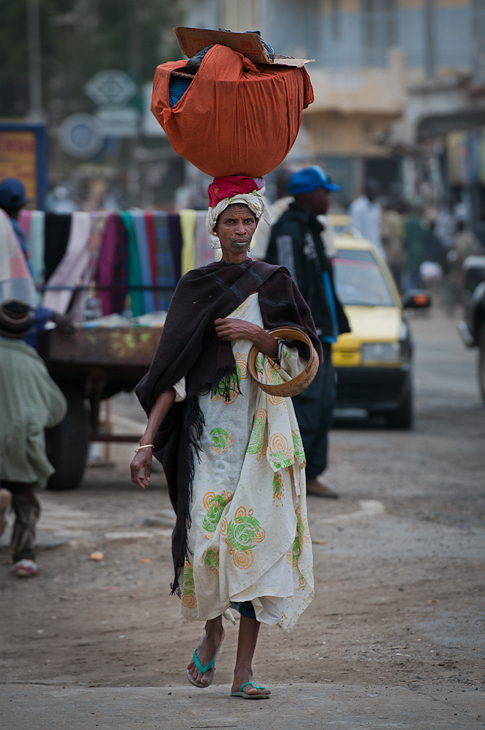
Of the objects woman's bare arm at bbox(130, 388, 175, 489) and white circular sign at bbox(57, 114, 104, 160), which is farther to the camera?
white circular sign at bbox(57, 114, 104, 160)

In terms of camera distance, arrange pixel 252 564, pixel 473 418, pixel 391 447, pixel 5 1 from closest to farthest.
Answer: pixel 252 564 < pixel 391 447 < pixel 473 418 < pixel 5 1

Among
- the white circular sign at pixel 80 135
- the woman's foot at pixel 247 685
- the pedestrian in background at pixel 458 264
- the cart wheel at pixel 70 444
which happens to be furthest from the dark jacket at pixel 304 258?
the white circular sign at pixel 80 135

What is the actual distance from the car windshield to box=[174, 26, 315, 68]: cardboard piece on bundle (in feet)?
23.1

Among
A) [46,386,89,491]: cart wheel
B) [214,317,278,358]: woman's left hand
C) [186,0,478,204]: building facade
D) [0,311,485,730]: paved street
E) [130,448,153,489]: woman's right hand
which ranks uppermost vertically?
[186,0,478,204]: building facade

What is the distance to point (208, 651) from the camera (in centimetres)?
406

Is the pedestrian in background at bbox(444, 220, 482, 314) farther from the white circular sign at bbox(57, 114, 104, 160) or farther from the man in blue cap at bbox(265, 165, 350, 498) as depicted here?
the man in blue cap at bbox(265, 165, 350, 498)

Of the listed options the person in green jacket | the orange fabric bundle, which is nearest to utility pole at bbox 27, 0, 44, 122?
the person in green jacket

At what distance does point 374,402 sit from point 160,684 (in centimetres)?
638

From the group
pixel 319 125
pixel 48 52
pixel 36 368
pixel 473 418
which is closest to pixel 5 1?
pixel 48 52

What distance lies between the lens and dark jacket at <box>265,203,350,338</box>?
732 cm

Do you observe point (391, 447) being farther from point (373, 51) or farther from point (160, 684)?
point (373, 51)

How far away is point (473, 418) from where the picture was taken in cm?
1163

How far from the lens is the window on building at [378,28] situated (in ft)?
134

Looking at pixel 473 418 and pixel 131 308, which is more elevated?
pixel 131 308
